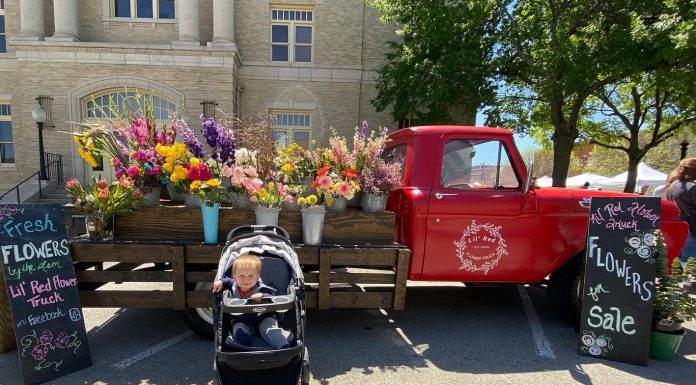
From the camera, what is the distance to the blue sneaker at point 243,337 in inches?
97.1

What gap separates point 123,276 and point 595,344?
14.5ft

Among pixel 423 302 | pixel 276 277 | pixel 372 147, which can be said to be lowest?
pixel 423 302

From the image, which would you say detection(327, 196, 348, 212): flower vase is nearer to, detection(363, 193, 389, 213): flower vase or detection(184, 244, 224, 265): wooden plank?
detection(363, 193, 389, 213): flower vase

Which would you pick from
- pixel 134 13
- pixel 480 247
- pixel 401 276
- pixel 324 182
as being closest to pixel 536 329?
pixel 480 247

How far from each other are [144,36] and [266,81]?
451 cm

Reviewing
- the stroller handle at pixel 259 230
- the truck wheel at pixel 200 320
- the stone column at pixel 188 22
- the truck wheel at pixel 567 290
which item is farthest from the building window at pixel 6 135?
the truck wheel at pixel 567 290

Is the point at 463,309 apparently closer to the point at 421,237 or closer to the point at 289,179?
the point at 421,237

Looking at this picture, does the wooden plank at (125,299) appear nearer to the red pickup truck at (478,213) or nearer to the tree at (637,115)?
the red pickup truck at (478,213)

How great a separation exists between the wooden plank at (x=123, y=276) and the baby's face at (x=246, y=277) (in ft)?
3.27

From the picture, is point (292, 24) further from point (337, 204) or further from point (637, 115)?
point (637, 115)

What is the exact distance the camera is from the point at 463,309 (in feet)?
14.3

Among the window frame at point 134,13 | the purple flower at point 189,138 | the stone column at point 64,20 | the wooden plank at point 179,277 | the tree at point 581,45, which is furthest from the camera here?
the window frame at point 134,13

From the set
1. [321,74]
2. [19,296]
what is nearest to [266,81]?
[321,74]

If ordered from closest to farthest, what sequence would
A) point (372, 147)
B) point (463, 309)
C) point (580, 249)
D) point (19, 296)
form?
1. point (19, 296)
2. point (372, 147)
3. point (580, 249)
4. point (463, 309)
